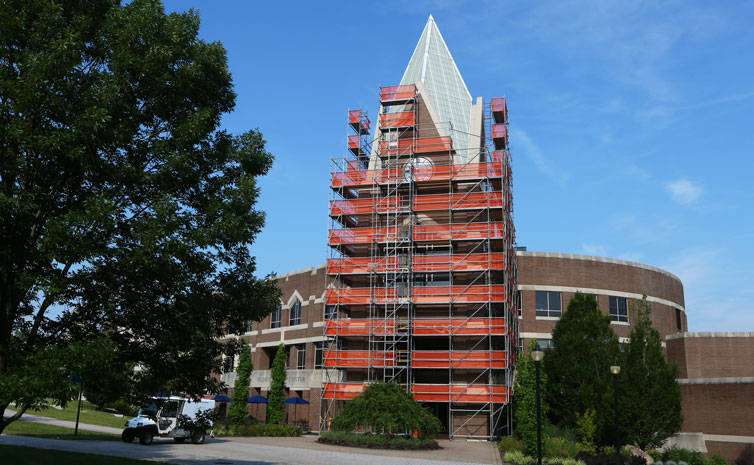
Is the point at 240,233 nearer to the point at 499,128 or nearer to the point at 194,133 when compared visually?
the point at 194,133

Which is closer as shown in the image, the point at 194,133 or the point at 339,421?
the point at 194,133

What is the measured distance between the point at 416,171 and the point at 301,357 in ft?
66.4

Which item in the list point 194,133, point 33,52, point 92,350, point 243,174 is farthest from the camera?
point 243,174

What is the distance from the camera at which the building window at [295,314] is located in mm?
56562

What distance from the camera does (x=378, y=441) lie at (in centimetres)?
3441

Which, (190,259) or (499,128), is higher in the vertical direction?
(499,128)

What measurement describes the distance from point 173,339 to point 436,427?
2536cm

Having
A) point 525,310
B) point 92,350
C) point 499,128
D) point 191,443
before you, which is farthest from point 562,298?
point 92,350

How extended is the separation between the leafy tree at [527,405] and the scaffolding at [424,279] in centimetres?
548

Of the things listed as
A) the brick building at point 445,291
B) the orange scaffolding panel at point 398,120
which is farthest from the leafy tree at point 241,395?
the orange scaffolding panel at point 398,120

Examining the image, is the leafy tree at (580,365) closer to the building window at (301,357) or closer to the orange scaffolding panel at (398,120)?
the orange scaffolding panel at (398,120)

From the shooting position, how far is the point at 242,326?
1419 centimetres

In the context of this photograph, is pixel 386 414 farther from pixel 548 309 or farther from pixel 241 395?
pixel 548 309

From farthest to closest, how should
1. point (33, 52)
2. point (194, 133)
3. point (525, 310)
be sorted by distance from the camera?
point (525, 310)
point (194, 133)
point (33, 52)
